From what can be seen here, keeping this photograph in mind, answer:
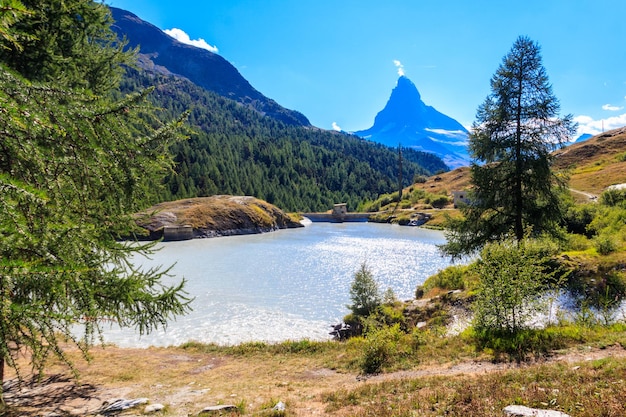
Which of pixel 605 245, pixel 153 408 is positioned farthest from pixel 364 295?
pixel 153 408

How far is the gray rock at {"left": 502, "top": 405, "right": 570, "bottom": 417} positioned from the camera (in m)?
5.33

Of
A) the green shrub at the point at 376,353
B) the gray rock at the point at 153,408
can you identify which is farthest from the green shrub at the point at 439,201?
the gray rock at the point at 153,408

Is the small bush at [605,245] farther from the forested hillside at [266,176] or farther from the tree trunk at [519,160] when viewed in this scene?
the forested hillside at [266,176]

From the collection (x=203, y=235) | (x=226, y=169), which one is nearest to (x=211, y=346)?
(x=203, y=235)

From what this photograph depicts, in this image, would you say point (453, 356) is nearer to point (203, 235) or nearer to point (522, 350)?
point (522, 350)

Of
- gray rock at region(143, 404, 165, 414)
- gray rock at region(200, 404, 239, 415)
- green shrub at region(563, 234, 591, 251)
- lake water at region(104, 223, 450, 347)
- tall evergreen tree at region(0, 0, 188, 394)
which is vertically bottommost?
lake water at region(104, 223, 450, 347)

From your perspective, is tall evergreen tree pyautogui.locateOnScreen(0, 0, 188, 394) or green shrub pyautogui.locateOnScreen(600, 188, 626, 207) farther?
green shrub pyautogui.locateOnScreen(600, 188, 626, 207)

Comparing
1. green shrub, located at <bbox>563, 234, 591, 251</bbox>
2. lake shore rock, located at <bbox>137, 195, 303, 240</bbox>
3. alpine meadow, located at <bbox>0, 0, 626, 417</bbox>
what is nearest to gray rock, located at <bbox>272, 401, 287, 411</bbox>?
alpine meadow, located at <bbox>0, 0, 626, 417</bbox>

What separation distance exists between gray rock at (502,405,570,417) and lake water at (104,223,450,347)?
7.68 meters

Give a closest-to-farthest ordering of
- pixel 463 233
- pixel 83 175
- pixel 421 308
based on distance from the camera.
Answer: pixel 83 175, pixel 421 308, pixel 463 233

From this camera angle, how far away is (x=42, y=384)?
976 cm

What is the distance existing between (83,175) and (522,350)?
11428mm

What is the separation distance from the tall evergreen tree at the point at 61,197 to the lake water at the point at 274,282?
1.55 metres

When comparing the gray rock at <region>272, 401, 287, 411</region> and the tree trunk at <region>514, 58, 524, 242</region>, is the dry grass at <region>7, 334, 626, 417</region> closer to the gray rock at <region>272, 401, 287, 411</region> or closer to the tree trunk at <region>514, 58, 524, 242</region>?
the gray rock at <region>272, 401, 287, 411</region>
